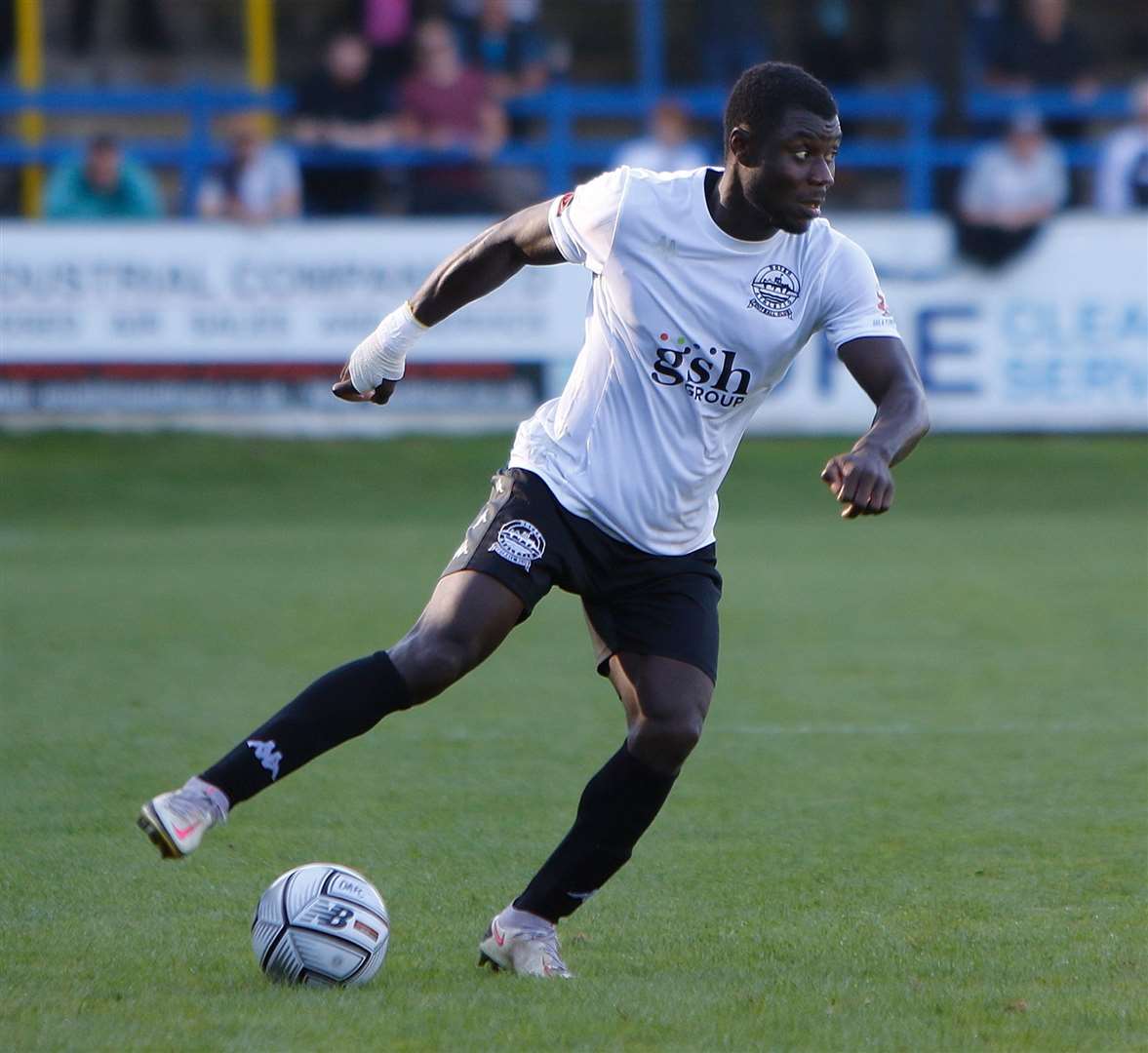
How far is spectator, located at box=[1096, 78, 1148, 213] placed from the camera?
16.8 m

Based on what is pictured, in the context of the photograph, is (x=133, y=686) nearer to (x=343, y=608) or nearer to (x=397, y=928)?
(x=343, y=608)

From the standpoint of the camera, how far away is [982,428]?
635 inches

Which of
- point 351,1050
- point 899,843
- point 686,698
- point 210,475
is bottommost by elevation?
point 210,475

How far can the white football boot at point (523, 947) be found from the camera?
4902 millimetres

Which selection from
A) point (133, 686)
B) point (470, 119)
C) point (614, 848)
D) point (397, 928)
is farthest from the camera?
point (470, 119)

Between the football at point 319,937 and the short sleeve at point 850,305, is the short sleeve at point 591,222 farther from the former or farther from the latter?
the football at point 319,937

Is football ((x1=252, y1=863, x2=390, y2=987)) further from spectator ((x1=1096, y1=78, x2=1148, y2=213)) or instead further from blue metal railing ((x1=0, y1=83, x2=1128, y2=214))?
spectator ((x1=1096, y1=78, x2=1148, y2=213))

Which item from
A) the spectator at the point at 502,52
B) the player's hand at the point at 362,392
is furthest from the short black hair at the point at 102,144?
the player's hand at the point at 362,392

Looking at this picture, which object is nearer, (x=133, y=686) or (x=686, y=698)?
(x=686, y=698)

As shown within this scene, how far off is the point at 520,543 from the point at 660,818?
80.3 inches

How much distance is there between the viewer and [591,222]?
5.04 meters

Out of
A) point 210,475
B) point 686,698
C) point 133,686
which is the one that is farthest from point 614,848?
point 210,475

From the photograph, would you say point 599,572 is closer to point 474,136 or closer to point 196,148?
point 474,136

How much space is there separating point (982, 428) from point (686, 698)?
38.4 feet
